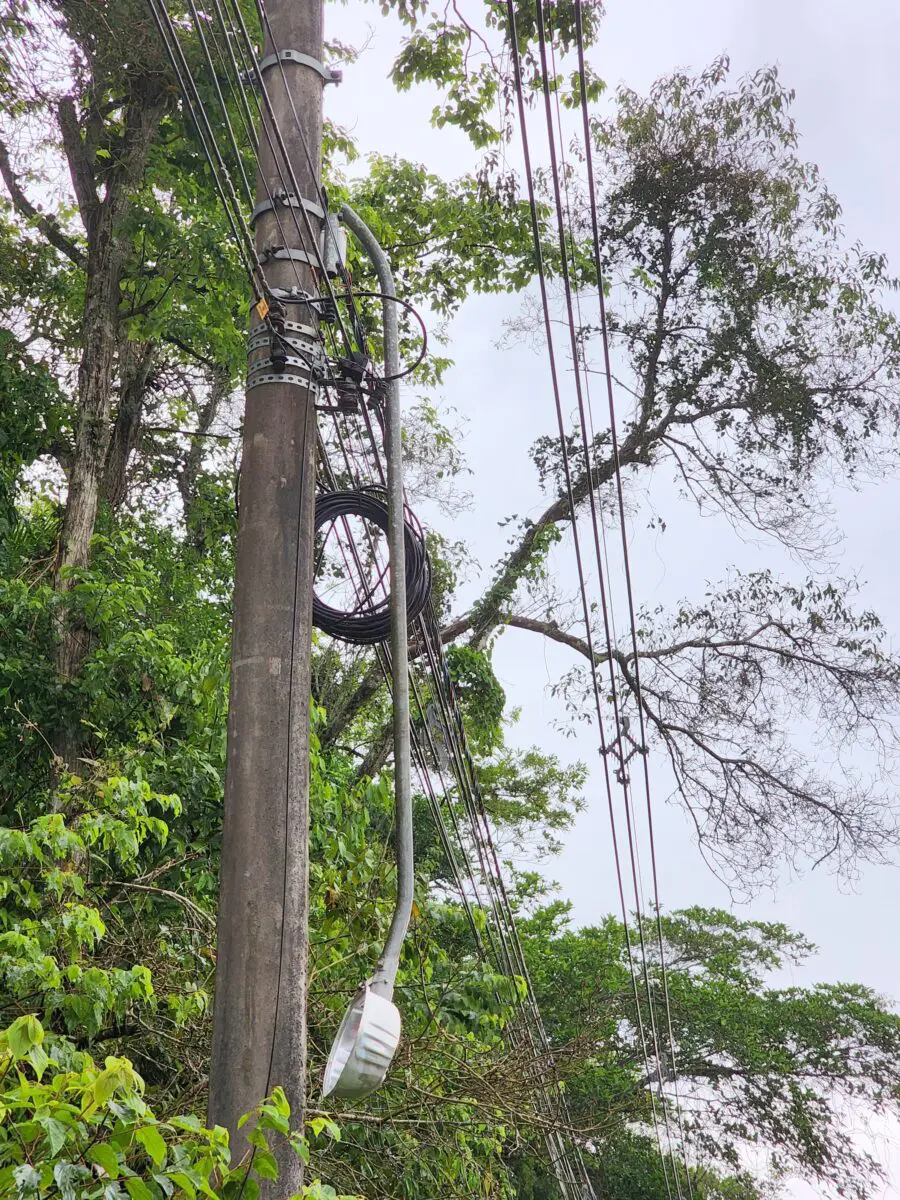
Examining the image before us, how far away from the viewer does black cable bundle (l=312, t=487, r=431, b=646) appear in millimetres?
4738

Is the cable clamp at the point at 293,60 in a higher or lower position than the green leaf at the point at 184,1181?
higher

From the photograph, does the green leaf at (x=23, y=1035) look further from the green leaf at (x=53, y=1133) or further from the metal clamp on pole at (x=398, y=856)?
the metal clamp on pole at (x=398, y=856)

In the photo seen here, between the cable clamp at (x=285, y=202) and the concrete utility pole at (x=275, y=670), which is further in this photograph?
the cable clamp at (x=285, y=202)

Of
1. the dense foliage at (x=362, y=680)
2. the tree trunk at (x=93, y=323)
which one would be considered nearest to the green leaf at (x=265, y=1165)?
the dense foliage at (x=362, y=680)

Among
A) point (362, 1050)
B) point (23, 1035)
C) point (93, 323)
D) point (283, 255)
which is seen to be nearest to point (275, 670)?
point (362, 1050)

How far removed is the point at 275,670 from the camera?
3346 mm

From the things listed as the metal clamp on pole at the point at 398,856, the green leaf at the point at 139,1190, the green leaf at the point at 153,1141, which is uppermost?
the metal clamp on pole at the point at 398,856

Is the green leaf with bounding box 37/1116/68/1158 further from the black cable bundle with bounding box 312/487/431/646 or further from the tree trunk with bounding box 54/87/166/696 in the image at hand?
the tree trunk with bounding box 54/87/166/696

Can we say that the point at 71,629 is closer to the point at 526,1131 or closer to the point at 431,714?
the point at 431,714

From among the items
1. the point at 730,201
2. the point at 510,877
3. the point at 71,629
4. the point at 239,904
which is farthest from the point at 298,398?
the point at 510,877

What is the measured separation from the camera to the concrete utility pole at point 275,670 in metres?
2.99

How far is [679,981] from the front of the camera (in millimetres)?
18359

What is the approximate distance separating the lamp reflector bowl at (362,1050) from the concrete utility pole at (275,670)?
0.33ft

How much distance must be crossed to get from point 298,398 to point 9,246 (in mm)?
8898
